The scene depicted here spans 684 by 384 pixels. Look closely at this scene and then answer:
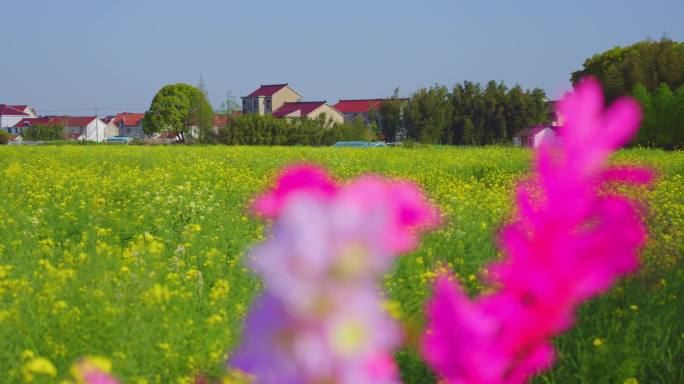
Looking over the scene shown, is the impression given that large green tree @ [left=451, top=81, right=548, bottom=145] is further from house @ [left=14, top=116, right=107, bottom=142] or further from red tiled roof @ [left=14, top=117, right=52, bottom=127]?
red tiled roof @ [left=14, top=117, right=52, bottom=127]

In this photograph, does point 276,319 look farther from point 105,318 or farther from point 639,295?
point 639,295

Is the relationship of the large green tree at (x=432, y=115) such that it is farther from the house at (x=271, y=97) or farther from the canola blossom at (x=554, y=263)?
the canola blossom at (x=554, y=263)

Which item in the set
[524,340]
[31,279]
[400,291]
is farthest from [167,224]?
[524,340]

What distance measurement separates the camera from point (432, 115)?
39.7 meters

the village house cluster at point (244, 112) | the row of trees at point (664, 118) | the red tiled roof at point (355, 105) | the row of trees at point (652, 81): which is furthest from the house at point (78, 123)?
the row of trees at point (664, 118)

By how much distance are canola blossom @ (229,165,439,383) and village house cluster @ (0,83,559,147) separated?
49.8 metres

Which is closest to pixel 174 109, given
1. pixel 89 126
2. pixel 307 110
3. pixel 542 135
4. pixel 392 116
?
pixel 307 110

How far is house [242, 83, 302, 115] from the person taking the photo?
72312mm

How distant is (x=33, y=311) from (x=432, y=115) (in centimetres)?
3723

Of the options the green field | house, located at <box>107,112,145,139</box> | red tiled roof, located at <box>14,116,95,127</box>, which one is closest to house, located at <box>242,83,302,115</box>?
house, located at <box>107,112,145,139</box>

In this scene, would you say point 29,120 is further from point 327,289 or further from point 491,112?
point 327,289

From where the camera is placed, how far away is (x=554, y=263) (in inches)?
13.8

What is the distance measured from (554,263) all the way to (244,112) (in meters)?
75.6

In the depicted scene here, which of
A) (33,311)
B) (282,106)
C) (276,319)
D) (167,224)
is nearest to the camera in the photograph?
(276,319)
